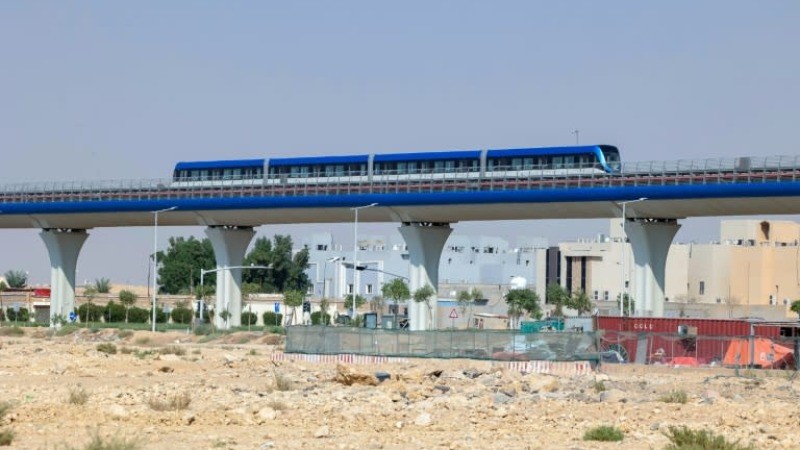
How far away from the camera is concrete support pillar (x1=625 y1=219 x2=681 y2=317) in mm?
82000

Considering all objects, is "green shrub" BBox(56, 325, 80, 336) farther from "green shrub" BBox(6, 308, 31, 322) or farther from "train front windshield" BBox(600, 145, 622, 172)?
"green shrub" BBox(6, 308, 31, 322)

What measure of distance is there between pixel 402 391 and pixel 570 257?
98.4 metres

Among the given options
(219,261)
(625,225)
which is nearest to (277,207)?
(219,261)

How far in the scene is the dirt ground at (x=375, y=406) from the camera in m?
28.5

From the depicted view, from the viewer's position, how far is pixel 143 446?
26094mm

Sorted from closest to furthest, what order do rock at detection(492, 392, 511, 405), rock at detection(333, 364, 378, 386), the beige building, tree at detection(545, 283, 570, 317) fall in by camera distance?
rock at detection(492, 392, 511, 405) → rock at detection(333, 364, 378, 386) → tree at detection(545, 283, 570, 317) → the beige building

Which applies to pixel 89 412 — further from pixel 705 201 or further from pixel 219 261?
pixel 219 261

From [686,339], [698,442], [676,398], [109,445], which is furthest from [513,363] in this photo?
[109,445]

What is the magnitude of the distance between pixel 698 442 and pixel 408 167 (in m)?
66.0

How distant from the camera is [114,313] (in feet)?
433

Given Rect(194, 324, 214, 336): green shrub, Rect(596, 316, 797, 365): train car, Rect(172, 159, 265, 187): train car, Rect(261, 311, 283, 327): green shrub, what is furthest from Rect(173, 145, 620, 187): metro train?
Rect(261, 311, 283, 327): green shrub

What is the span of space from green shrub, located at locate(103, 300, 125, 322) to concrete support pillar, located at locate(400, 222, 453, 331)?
4524 centimetres

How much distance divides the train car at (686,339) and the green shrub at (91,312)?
7468 cm

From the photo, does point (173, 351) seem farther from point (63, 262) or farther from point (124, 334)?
point (63, 262)
